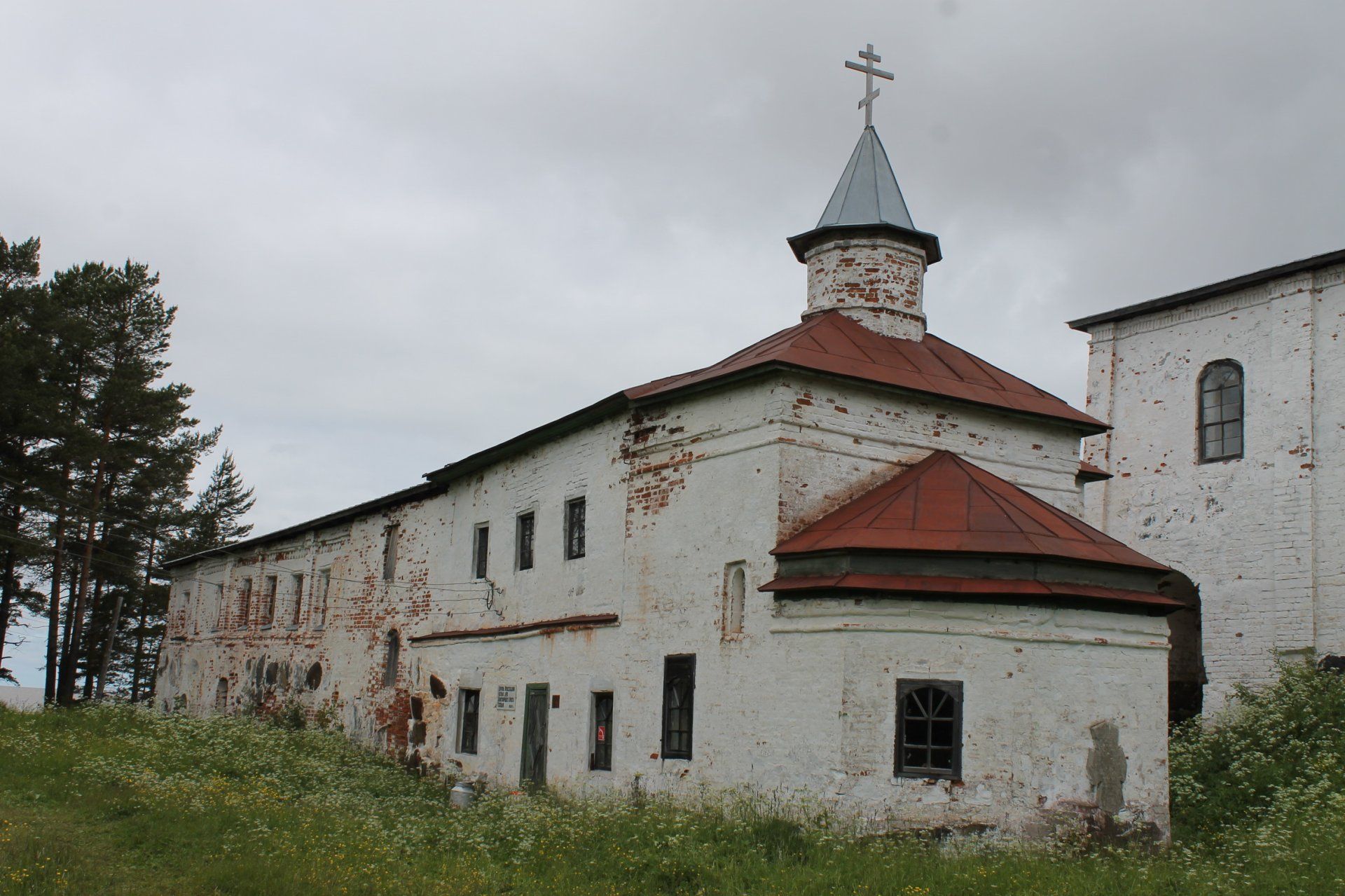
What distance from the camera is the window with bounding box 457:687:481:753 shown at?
1714cm

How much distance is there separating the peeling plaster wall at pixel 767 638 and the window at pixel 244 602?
394 inches

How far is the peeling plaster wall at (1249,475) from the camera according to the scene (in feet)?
54.5

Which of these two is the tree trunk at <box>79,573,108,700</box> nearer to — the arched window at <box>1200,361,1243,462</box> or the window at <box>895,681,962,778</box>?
the arched window at <box>1200,361,1243,462</box>

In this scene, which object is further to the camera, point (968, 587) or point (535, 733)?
point (535, 733)

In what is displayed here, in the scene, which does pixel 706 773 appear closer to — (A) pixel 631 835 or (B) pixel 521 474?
(A) pixel 631 835

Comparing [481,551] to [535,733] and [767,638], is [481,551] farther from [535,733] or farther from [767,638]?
[767,638]

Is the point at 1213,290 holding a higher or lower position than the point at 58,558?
higher

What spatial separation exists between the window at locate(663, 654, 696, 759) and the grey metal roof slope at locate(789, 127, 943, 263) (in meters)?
6.03

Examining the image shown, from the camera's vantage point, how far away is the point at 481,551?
18375mm

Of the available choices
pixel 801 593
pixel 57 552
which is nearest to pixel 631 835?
pixel 801 593

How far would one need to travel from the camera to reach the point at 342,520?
23312 millimetres

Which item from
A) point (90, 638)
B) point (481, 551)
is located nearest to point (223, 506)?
point (90, 638)

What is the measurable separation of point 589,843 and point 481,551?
26.4 feet

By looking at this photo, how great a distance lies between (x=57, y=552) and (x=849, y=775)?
74.2 ft
